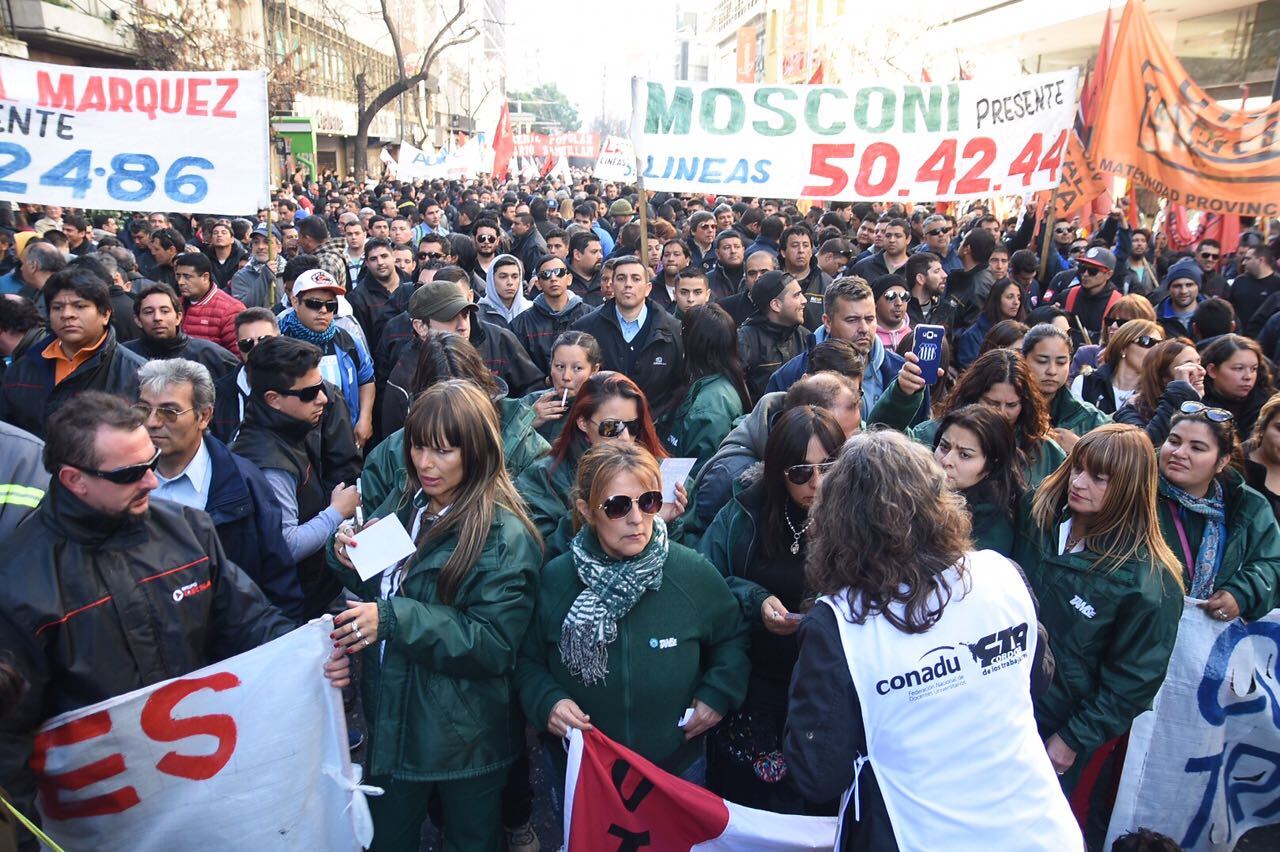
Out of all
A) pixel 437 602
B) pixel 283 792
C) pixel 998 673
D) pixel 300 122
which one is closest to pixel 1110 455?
pixel 998 673

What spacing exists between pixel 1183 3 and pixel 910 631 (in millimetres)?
26992

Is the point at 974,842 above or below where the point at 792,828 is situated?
above

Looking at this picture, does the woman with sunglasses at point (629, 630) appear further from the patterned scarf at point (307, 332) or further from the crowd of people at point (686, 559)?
the patterned scarf at point (307, 332)

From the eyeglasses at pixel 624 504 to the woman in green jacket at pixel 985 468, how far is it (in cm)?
122

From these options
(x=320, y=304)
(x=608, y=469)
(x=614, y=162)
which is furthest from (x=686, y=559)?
(x=614, y=162)

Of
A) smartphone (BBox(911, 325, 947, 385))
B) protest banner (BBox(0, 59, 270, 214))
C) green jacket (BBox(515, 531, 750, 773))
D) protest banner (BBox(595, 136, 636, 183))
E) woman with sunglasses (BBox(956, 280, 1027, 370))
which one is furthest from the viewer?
protest banner (BBox(595, 136, 636, 183))

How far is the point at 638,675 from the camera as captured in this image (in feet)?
9.12

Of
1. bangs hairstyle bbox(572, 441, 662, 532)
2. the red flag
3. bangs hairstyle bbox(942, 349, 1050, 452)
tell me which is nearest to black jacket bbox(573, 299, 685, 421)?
bangs hairstyle bbox(942, 349, 1050, 452)

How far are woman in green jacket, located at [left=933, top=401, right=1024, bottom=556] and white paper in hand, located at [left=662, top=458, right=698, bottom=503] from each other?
0.97m

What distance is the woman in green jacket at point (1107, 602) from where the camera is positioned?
9.30ft

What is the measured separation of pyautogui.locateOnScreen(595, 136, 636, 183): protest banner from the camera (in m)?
21.2

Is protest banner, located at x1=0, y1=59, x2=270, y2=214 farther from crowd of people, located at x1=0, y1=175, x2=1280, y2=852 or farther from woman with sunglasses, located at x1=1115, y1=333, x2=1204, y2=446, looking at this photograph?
woman with sunglasses, located at x1=1115, y1=333, x2=1204, y2=446

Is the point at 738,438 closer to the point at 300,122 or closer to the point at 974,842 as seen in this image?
the point at 974,842

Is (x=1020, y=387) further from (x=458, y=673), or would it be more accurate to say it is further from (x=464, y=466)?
(x=458, y=673)
